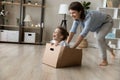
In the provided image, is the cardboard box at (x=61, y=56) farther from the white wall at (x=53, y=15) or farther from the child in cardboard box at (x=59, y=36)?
the white wall at (x=53, y=15)

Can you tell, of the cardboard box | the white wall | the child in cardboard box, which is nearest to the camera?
the cardboard box

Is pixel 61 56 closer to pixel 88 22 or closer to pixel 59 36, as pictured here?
pixel 59 36

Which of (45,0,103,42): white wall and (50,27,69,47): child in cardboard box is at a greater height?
(45,0,103,42): white wall

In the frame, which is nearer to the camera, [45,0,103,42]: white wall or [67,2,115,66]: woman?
[67,2,115,66]: woman

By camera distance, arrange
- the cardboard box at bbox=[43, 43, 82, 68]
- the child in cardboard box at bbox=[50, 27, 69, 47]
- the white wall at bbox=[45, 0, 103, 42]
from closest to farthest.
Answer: the cardboard box at bbox=[43, 43, 82, 68] < the child in cardboard box at bbox=[50, 27, 69, 47] < the white wall at bbox=[45, 0, 103, 42]

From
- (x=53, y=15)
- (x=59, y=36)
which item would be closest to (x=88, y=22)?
(x=59, y=36)

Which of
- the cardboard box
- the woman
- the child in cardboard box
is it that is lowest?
the cardboard box

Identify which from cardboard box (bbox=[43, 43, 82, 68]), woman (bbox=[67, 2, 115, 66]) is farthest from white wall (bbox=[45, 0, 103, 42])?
cardboard box (bbox=[43, 43, 82, 68])

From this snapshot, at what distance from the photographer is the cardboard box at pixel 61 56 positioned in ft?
9.36

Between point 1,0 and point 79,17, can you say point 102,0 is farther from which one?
point 79,17

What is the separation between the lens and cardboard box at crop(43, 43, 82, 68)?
2.85 m

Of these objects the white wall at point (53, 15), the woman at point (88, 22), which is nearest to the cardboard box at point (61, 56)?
the woman at point (88, 22)

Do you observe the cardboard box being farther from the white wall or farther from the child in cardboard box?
the white wall

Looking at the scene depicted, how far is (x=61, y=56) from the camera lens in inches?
112
